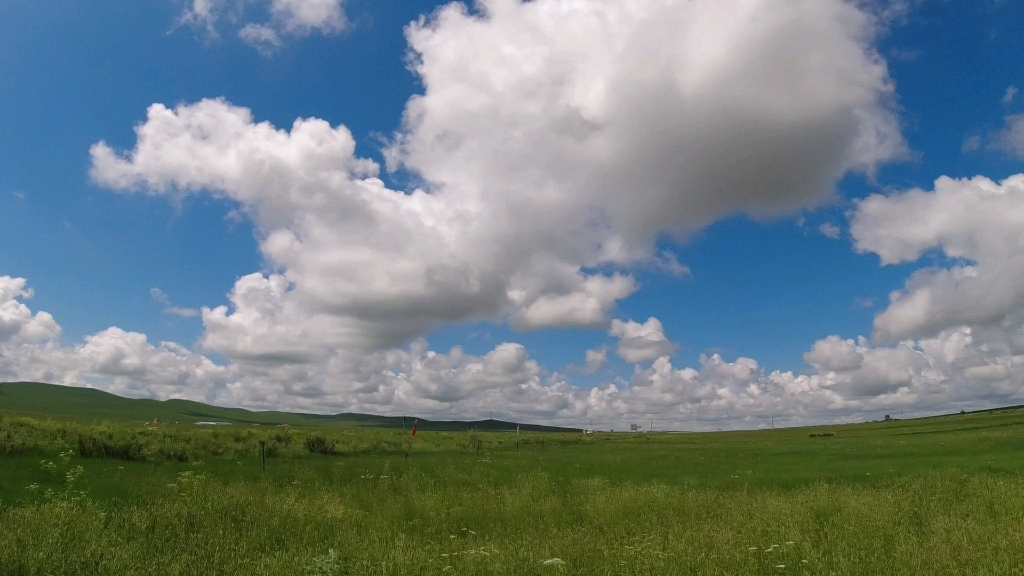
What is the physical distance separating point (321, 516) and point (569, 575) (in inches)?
349

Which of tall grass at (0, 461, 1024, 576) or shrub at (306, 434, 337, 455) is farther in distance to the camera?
shrub at (306, 434, 337, 455)

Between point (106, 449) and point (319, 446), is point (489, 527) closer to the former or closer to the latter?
point (106, 449)

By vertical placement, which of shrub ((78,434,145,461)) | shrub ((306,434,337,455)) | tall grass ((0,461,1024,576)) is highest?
tall grass ((0,461,1024,576))

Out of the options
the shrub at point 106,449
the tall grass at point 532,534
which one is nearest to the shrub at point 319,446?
the shrub at point 106,449

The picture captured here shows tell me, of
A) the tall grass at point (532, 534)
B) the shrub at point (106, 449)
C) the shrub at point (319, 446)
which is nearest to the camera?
the tall grass at point (532, 534)

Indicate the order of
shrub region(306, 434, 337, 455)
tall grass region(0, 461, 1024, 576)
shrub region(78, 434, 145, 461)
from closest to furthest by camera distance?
tall grass region(0, 461, 1024, 576) < shrub region(78, 434, 145, 461) < shrub region(306, 434, 337, 455)

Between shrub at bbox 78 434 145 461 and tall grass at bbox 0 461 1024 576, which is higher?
tall grass at bbox 0 461 1024 576

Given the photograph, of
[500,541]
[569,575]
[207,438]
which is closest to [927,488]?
[500,541]

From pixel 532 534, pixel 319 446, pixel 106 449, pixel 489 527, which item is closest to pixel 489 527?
pixel 489 527

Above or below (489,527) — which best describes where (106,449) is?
below

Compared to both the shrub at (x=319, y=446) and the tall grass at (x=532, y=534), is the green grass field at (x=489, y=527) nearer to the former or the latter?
the tall grass at (x=532, y=534)

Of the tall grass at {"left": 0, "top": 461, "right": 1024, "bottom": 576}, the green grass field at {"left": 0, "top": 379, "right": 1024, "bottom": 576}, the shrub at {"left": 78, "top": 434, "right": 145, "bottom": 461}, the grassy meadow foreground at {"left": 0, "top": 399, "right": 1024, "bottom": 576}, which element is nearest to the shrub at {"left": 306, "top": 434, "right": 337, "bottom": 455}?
the shrub at {"left": 78, "top": 434, "right": 145, "bottom": 461}

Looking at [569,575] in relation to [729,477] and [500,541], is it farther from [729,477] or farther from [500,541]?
[729,477]

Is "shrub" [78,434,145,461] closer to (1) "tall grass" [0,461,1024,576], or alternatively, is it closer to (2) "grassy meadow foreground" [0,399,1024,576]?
(2) "grassy meadow foreground" [0,399,1024,576]
